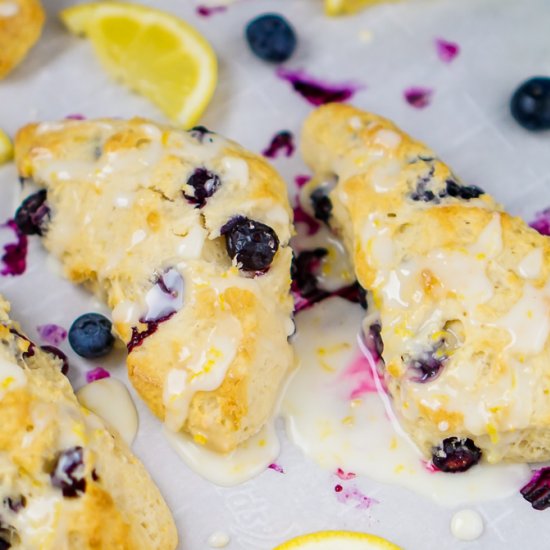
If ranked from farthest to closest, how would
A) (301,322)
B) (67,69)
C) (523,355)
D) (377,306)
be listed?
(67,69)
(301,322)
(377,306)
(523,355)

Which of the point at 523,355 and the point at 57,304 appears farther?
the point at 57,304

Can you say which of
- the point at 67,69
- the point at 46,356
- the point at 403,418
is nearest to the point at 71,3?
the point at 67,69

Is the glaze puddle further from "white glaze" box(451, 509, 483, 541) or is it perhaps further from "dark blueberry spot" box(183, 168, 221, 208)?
"dark blueberry spot" box(183, 168, 221, 208)

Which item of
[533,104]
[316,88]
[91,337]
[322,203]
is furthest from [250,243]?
[533,104]

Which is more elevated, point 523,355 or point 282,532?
point 523,355

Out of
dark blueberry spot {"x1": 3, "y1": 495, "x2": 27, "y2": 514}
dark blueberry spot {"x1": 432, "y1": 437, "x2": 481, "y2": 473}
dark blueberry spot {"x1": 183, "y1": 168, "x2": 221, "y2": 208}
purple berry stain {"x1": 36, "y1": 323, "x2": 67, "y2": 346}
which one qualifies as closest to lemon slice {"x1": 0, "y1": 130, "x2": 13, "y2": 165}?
purple berry stain {"x1": 36, "y1": 323, "x2": 67, "y2": 346}

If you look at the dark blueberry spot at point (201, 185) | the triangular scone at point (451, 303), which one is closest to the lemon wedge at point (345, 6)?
the triangular scone at point (451, 303)

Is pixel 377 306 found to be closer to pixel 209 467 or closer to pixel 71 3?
pixel 209 467
